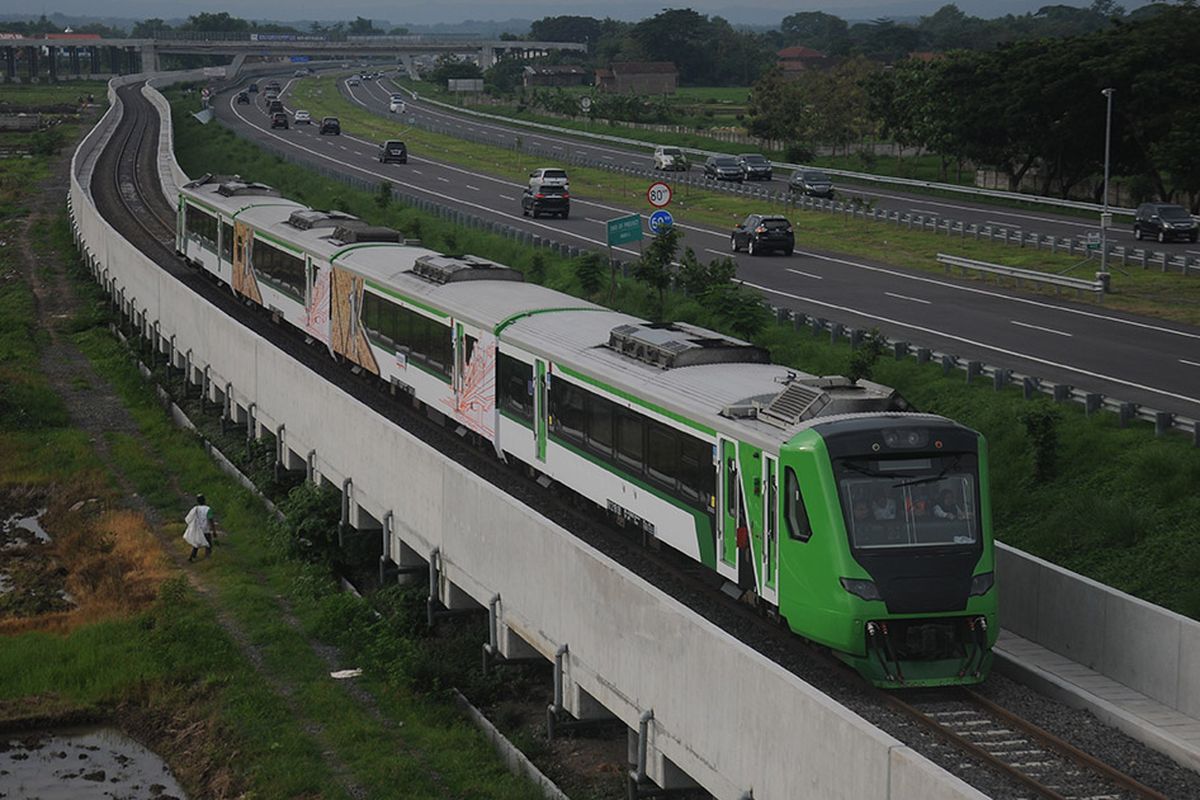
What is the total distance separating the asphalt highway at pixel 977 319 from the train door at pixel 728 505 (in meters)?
14.0

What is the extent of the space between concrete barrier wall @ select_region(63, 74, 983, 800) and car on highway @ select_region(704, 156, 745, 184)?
49349 millimetres

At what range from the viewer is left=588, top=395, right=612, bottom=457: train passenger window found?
22.3m

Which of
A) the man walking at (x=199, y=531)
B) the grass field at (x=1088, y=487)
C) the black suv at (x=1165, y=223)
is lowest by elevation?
the man walking at (x=199, y=531)

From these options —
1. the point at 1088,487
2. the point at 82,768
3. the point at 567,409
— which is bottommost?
the point at 82,768

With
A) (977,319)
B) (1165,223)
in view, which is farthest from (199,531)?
(1165,223)

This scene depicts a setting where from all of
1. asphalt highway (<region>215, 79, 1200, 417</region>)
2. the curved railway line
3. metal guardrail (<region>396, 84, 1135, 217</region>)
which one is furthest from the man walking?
metal guardrail (<region>396, 84, 1135, 217</region>)

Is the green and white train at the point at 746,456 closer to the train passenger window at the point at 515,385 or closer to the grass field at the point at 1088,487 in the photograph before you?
the train passenger window at the point at 515,385

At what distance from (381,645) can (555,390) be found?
441cm

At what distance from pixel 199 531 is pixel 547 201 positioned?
39721mm

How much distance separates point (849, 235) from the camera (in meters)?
59.5

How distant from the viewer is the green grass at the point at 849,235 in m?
43.8

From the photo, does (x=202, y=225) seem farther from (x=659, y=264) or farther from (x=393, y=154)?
(x=393, y=154)

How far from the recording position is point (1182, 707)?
17.0 m

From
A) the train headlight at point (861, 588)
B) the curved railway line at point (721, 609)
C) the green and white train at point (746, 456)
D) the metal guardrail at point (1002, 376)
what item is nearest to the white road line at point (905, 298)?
the metal guardrail at point (1002, 376)
